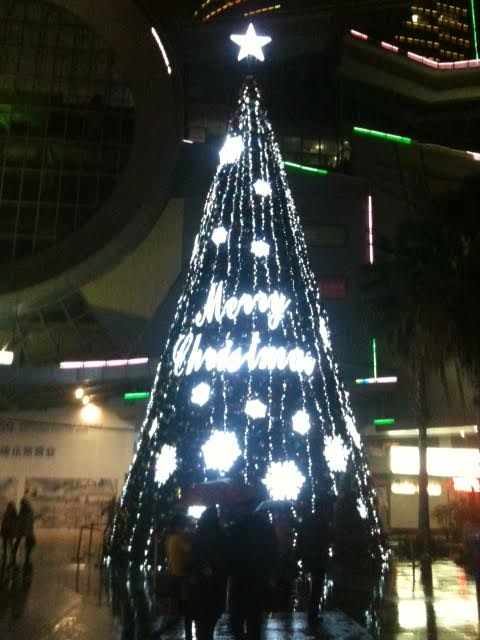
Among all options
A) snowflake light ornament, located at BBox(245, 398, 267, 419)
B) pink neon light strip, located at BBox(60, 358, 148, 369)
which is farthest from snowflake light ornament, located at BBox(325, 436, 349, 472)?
pink neon light strip, located at BBox(60, 358, 148, 369)

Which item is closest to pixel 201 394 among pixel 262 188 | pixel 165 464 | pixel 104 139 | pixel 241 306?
pixel 165 464

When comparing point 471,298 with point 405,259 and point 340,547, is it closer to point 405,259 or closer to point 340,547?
point 405,259

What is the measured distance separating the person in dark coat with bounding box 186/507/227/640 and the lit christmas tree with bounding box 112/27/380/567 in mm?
4243

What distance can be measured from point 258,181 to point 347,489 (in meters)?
6.32

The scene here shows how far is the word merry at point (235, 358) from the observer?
12.4 metres

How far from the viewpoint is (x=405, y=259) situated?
1922 centimetres

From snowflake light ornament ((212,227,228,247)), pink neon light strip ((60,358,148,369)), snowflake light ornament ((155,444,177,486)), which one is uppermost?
snowflake light ornament ((212,227,228,247))

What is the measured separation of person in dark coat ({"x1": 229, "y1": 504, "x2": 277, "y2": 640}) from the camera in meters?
6.66

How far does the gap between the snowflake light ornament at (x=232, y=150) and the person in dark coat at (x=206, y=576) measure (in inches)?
373

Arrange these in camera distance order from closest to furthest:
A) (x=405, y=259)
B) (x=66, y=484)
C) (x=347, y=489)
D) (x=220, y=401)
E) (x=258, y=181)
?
(x=220, y=401) < (x=347, y=489) < (x=258, y=181) < (x=405, y=259) < (x=66, y=484)

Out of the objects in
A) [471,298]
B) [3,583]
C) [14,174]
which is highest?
[14,174]

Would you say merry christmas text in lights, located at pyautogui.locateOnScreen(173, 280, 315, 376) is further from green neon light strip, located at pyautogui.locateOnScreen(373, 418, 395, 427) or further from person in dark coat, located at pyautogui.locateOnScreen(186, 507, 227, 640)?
green neon light strip, located at pyautogui.locateOnScreen(373, 418, 395, 427)

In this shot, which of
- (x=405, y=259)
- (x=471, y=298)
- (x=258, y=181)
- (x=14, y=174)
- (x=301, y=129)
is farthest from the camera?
(x=301, y=129)

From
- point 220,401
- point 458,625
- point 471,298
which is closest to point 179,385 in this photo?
point 220,401
